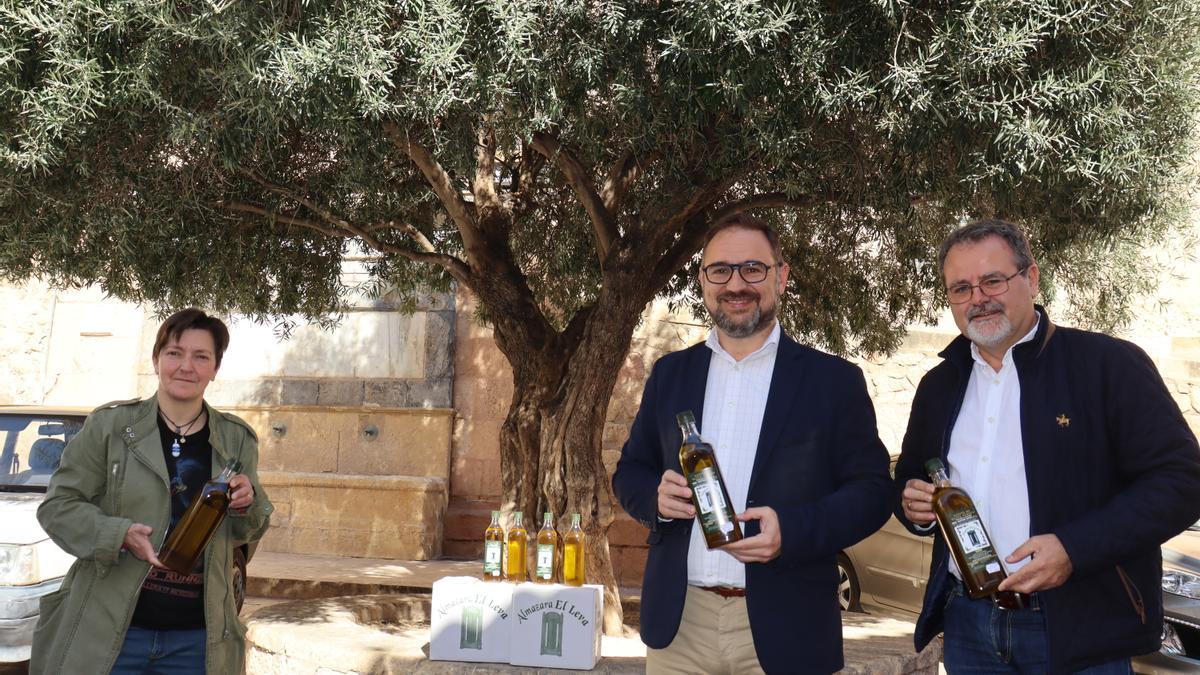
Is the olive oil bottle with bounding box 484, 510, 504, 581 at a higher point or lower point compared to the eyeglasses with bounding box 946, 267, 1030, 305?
lower

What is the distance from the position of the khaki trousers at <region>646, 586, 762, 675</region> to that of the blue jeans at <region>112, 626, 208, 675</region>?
4.96 ft

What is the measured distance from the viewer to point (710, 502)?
2.66 m

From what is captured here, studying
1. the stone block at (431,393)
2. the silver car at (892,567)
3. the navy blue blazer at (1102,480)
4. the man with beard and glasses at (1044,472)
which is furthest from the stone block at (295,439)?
the navy blue blazer at (1102,480)

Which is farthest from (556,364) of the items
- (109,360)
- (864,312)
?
(109,360)

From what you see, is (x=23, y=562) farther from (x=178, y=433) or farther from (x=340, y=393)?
(x=340, y=393)

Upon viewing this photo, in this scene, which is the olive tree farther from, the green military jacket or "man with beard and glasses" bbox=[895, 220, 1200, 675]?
"man with beard and glasses" bbox=[895, 220, 1200, 675]

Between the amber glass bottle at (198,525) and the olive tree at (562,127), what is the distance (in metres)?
Answer: 1.80

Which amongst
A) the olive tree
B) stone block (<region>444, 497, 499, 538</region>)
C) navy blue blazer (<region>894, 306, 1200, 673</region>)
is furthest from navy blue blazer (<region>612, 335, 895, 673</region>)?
stone block (<region>444, 497, 499, 538</region>)

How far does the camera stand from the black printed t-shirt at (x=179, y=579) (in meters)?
3.26

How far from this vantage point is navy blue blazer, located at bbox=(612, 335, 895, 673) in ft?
8.69

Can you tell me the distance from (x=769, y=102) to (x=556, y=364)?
2.46 m

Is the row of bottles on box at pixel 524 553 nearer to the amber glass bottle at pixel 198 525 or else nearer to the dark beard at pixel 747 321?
the amber glass bottle at pixel 198 525

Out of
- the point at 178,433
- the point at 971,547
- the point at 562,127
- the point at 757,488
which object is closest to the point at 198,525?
the point at 178,433

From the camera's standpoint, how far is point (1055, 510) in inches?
105
